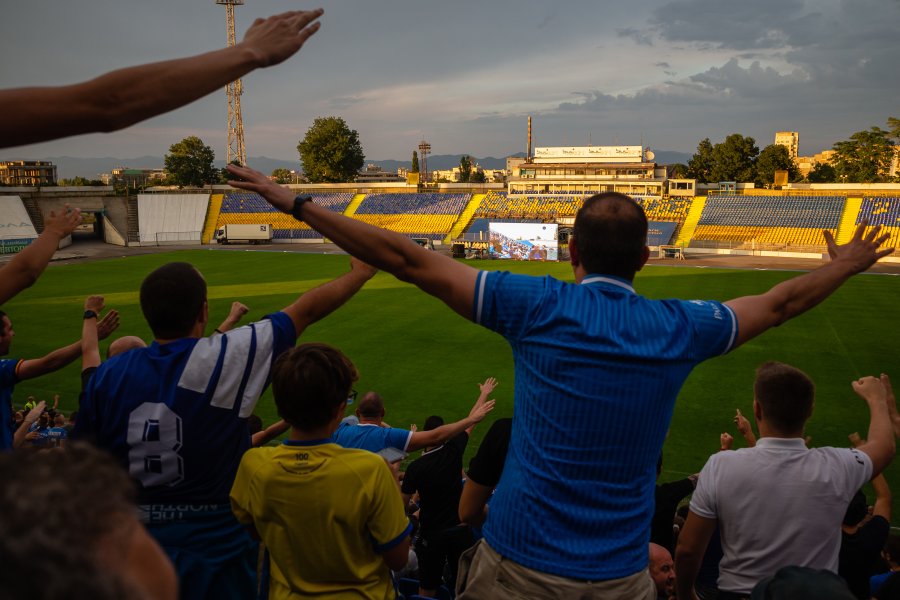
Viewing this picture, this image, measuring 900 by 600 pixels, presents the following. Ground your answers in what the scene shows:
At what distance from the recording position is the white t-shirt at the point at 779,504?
283cm

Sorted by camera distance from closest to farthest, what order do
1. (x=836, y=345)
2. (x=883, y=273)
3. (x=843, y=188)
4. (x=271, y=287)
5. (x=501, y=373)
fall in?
(x=501, y=373) < (x=836, y=345) < (x=271, y=287) < (x=883, y=273) < (x=843, y=188)

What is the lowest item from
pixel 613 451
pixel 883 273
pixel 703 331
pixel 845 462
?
pixel 883 273

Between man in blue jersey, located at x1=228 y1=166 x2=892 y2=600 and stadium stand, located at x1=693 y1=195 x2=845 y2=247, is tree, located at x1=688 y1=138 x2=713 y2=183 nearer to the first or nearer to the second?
stadium stand, located at x1=693 y1=195 x2=845 y2=247

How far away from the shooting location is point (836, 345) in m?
18.1

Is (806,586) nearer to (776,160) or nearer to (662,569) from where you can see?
(662,569)

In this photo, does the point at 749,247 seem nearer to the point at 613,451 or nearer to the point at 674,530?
the point at 674,530

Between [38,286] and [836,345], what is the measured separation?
114 ft

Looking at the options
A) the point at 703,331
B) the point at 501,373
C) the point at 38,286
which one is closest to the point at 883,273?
the point at 501,373

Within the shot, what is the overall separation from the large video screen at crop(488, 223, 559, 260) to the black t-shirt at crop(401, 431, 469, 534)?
127 ft

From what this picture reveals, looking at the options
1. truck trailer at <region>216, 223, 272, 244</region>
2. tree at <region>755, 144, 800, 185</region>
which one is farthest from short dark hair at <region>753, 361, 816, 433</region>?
tree at <region>755, 144, 800, 185</region>

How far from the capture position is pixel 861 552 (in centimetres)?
389

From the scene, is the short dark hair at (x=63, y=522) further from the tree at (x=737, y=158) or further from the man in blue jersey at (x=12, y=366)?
the tree at (x=737, y=158)

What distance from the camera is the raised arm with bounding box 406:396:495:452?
14.7 feet

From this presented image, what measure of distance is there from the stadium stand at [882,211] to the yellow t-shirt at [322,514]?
56.1 m
